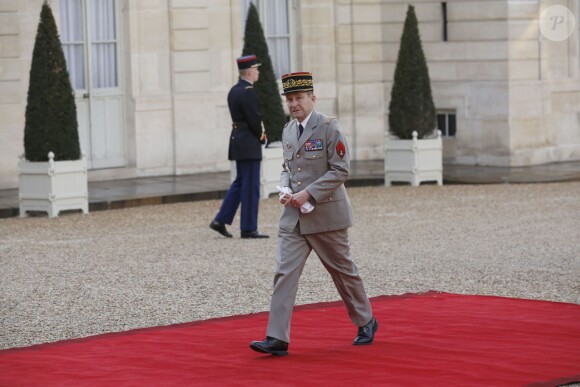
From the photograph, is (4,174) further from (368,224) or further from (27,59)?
(368,224)

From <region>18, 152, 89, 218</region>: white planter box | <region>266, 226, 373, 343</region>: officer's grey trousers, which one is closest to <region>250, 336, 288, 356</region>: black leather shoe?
<region>266, 226, 373, 343</region>: officer's grey trousers

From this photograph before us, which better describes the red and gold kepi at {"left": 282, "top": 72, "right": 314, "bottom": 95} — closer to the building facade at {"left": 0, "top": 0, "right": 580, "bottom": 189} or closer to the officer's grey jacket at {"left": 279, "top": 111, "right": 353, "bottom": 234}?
the officer's grey jacket at {"left": 279, "top": 111, "right": 353, "bottom": 234}

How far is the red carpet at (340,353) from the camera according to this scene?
21.6 ft

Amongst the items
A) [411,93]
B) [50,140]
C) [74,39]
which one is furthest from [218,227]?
[74,39]

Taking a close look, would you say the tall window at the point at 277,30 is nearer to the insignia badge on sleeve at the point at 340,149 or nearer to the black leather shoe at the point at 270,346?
the insignia badge on sleeve at the point at 340,149

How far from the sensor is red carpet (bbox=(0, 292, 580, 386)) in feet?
21.6

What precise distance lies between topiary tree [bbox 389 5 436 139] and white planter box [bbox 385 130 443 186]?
251mm

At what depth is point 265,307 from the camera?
8961mm

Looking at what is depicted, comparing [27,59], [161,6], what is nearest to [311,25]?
[161,6]

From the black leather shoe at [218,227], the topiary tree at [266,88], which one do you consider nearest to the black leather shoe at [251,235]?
the black leather shoe at [218,227]

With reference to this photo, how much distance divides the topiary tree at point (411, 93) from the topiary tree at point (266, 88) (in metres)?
1.70

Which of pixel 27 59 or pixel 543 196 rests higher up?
pixel 27 59

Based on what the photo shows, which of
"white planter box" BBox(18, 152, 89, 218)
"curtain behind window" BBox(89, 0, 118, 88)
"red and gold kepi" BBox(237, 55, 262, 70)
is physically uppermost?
"curtain behind window" BBox(89, 0, 118, 88)

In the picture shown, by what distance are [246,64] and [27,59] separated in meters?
5.40
